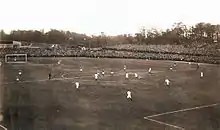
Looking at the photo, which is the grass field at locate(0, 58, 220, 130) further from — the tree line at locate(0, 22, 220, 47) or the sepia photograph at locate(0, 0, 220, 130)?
the tree line at locate(0, 22, 220, 47)

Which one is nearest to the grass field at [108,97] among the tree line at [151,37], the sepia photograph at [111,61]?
the sepia photograph at [111,61]

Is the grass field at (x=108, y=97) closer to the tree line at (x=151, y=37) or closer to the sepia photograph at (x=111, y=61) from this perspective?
the sepia photograph at (x=111, y=61)

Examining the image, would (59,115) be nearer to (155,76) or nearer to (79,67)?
(79,67)

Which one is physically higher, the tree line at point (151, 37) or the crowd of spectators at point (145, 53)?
the tree line at point (151, 37)

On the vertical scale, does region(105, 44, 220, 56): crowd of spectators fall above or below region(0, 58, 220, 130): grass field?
above

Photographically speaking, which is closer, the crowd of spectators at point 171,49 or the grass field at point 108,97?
the grass field at point 108,97

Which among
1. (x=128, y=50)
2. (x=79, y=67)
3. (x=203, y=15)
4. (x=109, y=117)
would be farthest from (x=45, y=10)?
(x=203, y=15)

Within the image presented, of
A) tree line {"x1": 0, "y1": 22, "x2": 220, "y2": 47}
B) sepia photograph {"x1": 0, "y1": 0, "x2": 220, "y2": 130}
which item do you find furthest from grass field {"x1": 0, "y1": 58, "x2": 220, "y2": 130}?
tree line {"x1": 0, "y1": 22, "x2": 220, "y2": 47}
